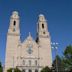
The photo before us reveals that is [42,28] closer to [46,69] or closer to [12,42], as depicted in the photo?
[12,42]

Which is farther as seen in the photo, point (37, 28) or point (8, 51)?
point (37, 28)

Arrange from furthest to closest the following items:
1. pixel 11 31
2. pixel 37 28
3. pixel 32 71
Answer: pixel 37 28 < pixel 11 31 < pixel 32 71

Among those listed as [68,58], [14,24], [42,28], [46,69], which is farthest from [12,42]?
[68,58]

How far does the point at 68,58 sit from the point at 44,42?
92.3 ft

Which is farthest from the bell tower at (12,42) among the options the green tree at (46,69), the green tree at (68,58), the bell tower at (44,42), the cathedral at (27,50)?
the green tree at (68,58)

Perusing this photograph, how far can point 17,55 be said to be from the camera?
83.8m

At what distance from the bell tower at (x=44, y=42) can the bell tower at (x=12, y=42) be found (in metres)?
9.38

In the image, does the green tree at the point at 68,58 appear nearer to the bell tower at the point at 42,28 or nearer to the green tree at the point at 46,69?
the green tree at the point at 46,69

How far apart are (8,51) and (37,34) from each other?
15916 mm

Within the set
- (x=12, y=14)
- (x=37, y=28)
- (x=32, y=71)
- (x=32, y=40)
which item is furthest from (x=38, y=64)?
(x=12, y=14)

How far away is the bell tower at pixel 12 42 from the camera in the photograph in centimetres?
8134

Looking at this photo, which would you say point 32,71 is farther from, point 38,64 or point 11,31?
point 11,31

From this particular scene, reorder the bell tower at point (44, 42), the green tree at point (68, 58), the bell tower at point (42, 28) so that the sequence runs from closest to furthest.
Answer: the green tree at point (68, 58) < the bell tower at point (44, 42) < the bell tower at point (42, 28)

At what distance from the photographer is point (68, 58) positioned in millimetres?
60781
